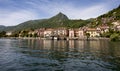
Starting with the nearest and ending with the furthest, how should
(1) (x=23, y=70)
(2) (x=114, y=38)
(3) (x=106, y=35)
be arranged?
(1) (x=23, y=70)
(2) (x=114, y=38)
(3) (x=106, y=35)

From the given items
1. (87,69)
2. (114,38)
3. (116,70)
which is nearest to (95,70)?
(87,69)

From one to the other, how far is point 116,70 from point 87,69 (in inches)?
180

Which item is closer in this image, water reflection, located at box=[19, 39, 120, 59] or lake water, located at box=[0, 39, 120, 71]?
lake water, located at box=[0, 39, 120, 71]

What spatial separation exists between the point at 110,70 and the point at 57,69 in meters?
8.51

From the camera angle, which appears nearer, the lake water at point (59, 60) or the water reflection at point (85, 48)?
the lake water at point (59, 60)

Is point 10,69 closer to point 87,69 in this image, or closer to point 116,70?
point 87,69

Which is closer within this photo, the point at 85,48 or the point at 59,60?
the point at 59,60

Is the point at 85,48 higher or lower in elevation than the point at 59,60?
higher

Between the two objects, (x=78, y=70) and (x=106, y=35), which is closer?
(x=78, y=70)

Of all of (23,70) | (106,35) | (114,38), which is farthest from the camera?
(106,35)

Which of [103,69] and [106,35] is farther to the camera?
[106,35]

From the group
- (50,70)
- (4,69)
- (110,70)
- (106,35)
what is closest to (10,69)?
(4,69)

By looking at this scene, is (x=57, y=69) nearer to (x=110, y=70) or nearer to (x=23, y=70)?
(x=23, y=70)

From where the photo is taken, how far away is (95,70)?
27.4 m
